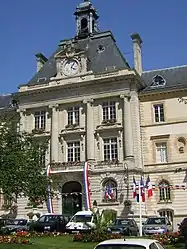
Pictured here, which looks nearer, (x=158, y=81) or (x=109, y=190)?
(x=109, y=190)

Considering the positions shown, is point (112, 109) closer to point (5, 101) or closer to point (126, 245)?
point (5, 101)

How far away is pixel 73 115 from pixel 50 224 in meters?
17.3

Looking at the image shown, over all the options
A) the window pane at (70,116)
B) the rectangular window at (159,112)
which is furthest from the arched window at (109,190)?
the rectangular window at (159,112)

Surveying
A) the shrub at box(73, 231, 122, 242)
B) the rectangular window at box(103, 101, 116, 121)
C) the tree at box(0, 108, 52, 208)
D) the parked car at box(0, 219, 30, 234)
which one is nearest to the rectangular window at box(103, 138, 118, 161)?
the rectangular window at box(103, 101, 116, 121)

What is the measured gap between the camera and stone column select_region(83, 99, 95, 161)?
39094 millimetres

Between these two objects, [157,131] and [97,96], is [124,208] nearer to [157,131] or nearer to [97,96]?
[157,131]

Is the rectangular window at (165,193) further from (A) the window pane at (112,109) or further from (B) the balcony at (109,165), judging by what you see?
(A) the window pane at (112,109)

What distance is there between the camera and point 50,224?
86.7ft

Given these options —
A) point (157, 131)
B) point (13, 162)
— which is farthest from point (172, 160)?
point (13, 162)

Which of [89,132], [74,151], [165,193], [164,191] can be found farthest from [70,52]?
[165,193]

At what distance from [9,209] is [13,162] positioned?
2190cm

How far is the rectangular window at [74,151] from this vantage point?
40250 mm

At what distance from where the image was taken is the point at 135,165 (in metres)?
37.6

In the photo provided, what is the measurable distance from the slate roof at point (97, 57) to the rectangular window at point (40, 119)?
11.8 feet
